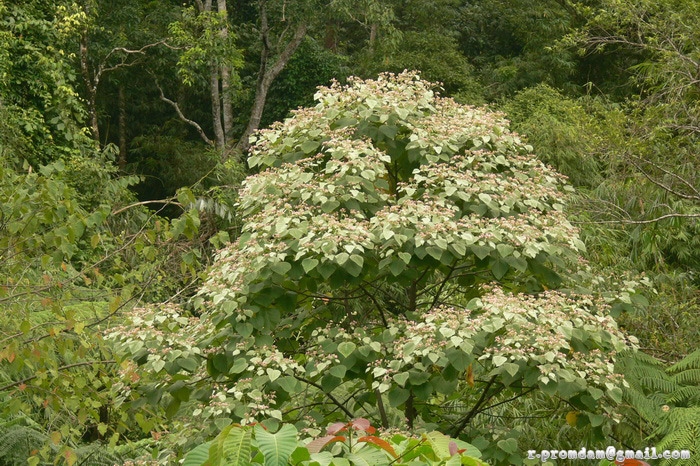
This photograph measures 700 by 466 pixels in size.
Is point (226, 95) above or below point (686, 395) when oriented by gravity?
below

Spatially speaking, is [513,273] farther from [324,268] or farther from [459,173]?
[324,268]

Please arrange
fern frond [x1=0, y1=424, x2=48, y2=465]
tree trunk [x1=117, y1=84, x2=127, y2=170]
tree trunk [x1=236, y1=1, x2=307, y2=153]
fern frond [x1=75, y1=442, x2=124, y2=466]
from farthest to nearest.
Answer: tree trunk [x1=117, y1=84, x2=127, y2=170] < tree trunk [x1=236, y1=1, x2=307, y2=153] < fern frond [x1=75, y1=442, x2=124, y2=466] < fern frond [x1=0, y1=424, x2=48, y2=465]

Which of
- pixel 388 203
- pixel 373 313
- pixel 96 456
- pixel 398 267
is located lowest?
pixel 96 456

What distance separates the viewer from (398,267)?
4430mm

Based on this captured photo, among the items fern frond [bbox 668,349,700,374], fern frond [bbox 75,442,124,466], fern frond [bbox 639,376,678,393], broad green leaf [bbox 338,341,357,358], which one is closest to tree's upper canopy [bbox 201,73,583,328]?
broad green leaf [bbox 338,341,357,358]

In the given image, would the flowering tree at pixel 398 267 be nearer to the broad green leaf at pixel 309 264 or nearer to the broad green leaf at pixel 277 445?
the broad green leaf at pixel 309 264

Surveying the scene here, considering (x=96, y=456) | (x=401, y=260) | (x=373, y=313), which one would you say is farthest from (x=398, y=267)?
(x=96, y=456)

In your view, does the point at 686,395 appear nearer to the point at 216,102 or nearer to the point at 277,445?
the point at 277,445

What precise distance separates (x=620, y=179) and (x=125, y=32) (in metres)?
11.1

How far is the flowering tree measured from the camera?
14.1ft

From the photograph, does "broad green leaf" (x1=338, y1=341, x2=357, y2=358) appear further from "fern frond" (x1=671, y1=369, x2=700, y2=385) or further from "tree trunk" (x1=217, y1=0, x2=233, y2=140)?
"tree trunk" (x1=217, y1=0, x2=233, y2=140)

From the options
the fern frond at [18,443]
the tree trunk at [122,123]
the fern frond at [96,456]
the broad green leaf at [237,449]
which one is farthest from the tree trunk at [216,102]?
the broad green leaf at [237,449]

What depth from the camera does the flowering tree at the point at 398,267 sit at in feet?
14.1

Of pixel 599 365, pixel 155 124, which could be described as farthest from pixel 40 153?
pixel 599 365
